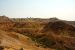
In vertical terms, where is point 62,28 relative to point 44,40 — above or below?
above

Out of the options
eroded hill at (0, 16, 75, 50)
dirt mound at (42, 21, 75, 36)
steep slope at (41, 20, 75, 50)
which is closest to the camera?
eroded hill at (0, 16, 75, 50)

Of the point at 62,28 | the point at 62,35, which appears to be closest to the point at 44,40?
the point at 62,35

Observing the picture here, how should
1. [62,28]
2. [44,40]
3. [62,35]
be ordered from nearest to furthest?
[44,40] → [62,35] → [62,28]

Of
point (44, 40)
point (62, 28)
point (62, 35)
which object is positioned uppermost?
point (62, 28)

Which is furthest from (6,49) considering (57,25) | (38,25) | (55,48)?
(38,25)

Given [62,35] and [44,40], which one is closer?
[44,40]

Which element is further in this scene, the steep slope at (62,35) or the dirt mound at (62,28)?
the dirt mound at (62,28)

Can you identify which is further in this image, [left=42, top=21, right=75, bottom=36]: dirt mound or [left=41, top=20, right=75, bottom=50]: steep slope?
[left=42, top=21, right=75, bottom=36]: dirt mound

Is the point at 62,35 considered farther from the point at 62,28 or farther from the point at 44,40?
the point at 44,40

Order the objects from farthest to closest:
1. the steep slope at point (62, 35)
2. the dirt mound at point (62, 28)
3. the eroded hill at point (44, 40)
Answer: the dirt mound at point (62, 28), the steep slope at point (62, 35), the eroded hill at point (44, 40)

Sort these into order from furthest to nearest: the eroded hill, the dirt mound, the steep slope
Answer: the dirt mound < the steep slope < the eroded hill

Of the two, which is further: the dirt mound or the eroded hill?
the dirt mound

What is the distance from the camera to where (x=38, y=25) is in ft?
190

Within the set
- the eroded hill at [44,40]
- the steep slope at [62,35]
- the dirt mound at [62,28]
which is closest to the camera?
the eroded hill at [44,40]
